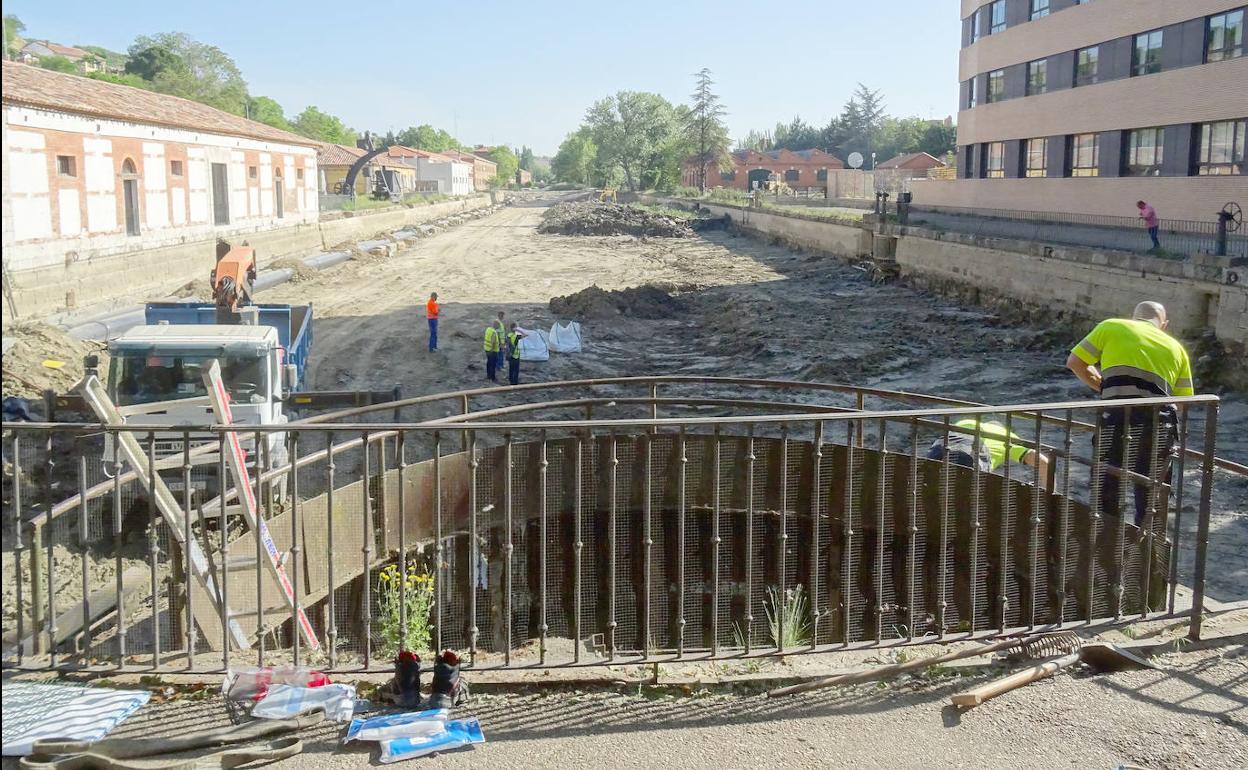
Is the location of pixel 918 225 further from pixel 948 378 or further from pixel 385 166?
pixel 385 166

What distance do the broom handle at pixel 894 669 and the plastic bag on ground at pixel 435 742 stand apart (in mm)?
1431

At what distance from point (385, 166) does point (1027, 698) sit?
10995 cm

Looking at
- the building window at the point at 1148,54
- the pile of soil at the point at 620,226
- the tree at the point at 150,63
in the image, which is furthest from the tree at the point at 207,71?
the building window at the point at 1148,54

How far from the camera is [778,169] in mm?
130875

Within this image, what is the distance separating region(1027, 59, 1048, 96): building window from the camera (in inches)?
1631

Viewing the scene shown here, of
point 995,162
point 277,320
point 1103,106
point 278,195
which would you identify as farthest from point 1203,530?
point 278,195

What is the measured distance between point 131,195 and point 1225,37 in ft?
111

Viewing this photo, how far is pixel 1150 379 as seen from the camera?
7395 millimetres

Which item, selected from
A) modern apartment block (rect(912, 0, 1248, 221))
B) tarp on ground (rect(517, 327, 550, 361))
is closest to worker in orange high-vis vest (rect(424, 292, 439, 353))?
tarp on ground (rect(517, 327, 550, 361))

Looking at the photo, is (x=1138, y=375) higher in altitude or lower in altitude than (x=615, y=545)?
higher

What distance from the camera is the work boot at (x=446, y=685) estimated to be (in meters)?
4.74

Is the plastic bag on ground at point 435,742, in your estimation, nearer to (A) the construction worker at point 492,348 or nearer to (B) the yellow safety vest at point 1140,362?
(B) the yellow safety vest at point 1140,362

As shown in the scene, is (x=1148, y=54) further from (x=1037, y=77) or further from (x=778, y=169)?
(x=778, y=169)

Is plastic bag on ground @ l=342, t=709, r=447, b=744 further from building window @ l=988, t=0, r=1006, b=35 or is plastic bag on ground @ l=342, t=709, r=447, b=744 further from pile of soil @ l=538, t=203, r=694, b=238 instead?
pile of soil @ l=538, t=203, r=694, b=238
